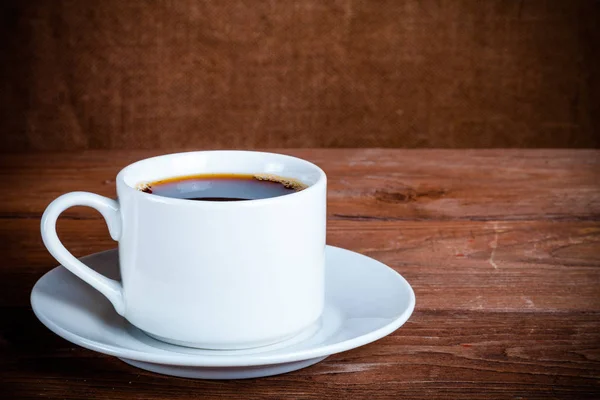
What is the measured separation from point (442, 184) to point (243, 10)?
24.6 inches

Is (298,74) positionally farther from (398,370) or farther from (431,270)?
(398,370)

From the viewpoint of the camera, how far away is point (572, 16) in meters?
1.51

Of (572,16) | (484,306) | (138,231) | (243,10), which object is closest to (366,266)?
(484,306)

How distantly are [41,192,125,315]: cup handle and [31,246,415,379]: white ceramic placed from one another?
3cm

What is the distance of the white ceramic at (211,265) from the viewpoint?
1.67 feet

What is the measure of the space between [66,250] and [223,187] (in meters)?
0.13

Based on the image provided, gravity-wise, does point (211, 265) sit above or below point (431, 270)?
above

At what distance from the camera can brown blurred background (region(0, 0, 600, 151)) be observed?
1497 millimetres

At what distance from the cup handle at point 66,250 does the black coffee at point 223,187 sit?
4 cm

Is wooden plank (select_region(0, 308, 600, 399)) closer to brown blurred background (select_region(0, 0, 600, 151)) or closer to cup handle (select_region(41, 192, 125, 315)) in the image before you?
cup handle (select_region(41, 192, 125, 315))

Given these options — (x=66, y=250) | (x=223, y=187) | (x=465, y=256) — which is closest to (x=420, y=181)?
(x=465, y=256)

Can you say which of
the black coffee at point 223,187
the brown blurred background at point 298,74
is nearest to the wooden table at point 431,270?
the black coffee at point 223,187

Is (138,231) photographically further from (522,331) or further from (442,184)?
(442,184)

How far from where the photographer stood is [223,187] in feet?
2.00
